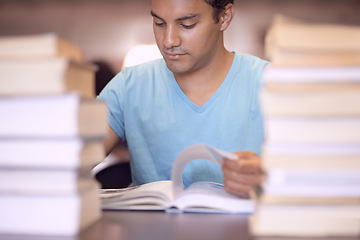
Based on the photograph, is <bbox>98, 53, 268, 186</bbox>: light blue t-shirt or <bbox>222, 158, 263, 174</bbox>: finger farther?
<bbox>98, 53, 268, 186</bbox>: light blue t-shirt

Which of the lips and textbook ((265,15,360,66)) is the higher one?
the lips

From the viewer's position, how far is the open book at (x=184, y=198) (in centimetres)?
74

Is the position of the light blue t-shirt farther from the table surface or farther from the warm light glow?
the warm light glow

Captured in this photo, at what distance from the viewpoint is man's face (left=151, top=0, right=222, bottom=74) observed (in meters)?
1.27

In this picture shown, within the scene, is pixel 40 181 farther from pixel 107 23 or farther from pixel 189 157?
pixel 107 23

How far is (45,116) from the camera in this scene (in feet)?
1.90

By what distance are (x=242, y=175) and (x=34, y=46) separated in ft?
1.46

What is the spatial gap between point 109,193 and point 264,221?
401 mm

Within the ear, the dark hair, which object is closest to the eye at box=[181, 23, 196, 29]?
the dark hair

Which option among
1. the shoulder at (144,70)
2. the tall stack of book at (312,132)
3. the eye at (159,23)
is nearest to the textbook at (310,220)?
the tall stack of book at (312,132)

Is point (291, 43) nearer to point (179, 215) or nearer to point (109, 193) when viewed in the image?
point (179, 215)

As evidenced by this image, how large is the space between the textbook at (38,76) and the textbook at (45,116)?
1 centimetres

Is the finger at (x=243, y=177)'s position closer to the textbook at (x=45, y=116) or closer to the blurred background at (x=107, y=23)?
the textbook at (x=45, y=116)

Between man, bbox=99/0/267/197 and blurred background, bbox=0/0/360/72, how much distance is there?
145 centimetres
